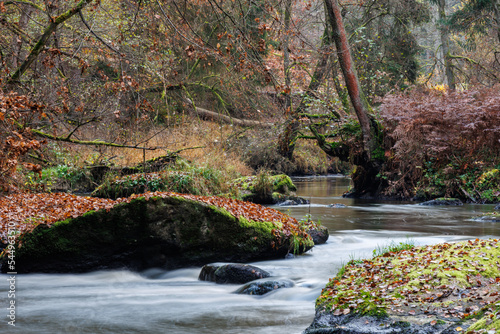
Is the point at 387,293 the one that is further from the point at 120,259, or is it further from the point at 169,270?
the point at 120,259

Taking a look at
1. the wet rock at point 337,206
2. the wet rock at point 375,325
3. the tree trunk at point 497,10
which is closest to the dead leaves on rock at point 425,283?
the wet rock at point 375,325

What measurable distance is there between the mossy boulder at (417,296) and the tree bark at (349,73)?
32.8 feet

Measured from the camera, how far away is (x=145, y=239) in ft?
24.4

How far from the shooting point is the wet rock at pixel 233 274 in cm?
672

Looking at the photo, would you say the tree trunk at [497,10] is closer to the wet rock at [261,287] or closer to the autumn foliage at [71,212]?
the autumn foliage at [71,212]

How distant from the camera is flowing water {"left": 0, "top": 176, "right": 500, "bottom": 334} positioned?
17.6 feet

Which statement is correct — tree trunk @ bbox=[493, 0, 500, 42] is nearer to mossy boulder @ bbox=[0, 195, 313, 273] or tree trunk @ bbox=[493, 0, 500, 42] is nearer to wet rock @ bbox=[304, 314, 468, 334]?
mossy boulder @ bbox=[0, 195, 313, 273]

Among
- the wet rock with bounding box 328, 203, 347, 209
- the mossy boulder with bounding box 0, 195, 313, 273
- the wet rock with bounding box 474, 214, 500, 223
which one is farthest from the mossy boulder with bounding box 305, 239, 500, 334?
the wet rock with bounding box 328, 203, 347, 209

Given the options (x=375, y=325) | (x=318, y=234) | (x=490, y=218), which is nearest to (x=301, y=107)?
(x=490, y=218)

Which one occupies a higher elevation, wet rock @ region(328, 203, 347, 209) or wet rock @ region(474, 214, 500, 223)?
wet rock @ region(328, 203, 347, 209)

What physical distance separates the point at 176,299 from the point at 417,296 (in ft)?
10.9

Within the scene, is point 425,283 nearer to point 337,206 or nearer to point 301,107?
point 337,206

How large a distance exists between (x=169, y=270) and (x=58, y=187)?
10377 mm

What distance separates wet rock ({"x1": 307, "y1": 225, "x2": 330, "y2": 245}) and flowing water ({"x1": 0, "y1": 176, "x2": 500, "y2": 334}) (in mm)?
207
